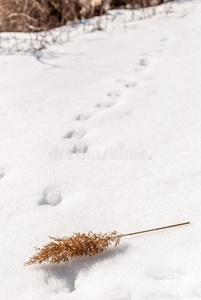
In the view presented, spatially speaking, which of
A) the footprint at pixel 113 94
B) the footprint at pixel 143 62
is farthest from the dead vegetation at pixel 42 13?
the footprint at pixel 113 94

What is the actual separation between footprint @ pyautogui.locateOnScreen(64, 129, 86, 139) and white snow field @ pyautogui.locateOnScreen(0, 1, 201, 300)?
0.01 m

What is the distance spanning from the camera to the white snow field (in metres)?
1.16

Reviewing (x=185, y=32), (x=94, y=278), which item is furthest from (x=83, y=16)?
(x=94, y=278)

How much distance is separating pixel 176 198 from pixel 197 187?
6.0 inches

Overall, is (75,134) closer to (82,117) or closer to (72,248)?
(82,117)

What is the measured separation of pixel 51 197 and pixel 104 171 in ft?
1.29

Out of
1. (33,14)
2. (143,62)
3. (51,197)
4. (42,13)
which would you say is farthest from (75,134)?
(33,14)

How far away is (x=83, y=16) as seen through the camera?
19.5 ft

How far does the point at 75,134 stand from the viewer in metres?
2.20

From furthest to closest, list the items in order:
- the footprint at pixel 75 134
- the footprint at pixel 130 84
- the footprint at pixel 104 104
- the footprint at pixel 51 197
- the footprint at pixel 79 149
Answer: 1. the footprint at pixel 130 84
2. the footprint at pixel 104 104
3. the footprint at pixel 75 134
4. the footprint at pixel 79 149
5. the footprint at pixel 51 197

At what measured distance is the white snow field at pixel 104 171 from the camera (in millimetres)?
1158

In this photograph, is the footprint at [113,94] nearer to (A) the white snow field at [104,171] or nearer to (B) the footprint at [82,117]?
(A) the white snow field at [104,171]

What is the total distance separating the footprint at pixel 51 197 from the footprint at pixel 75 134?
0.60 meters

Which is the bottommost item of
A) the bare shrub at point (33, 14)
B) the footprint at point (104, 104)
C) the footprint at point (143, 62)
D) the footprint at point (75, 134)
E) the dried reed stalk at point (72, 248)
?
the dried reed stalk at point (72, 248)
